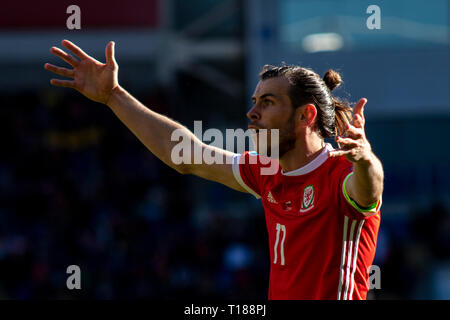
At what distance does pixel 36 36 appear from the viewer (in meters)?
14.8

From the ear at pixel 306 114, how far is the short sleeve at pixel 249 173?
1.51 feet

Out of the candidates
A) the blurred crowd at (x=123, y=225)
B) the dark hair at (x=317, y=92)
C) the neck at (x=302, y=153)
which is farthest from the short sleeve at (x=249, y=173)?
the blurred crowd at (x=123, y=225)

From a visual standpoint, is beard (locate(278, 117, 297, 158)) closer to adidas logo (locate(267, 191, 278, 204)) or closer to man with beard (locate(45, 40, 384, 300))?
man with beard (locate(45, 40, 384, 300))

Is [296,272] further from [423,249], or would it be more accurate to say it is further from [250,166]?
[423,249]

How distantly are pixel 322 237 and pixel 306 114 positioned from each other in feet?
2.06

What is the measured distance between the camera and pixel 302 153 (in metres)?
3.57

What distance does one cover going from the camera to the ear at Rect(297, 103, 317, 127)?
3564mm

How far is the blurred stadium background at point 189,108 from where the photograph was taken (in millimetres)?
12438

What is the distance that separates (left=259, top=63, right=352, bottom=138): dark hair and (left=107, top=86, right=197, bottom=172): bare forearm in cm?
69

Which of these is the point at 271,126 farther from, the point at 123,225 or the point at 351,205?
the point at 123,225

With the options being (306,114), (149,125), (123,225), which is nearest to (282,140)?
(306,114)

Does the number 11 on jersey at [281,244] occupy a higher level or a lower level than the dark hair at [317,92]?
lower

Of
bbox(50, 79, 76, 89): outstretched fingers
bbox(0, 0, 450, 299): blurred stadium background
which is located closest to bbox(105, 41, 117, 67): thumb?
bbox(50, 79, 76, 89): outstretched fingers

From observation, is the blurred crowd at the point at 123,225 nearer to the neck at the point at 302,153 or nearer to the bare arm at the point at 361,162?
the neck at the point at 302,153
